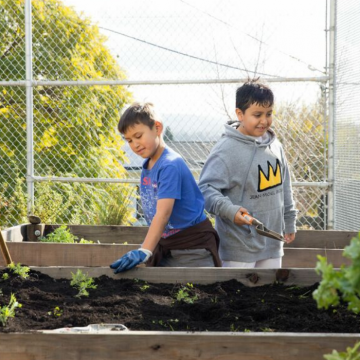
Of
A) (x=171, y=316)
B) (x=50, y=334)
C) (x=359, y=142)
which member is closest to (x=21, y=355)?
(x=50, y=334)

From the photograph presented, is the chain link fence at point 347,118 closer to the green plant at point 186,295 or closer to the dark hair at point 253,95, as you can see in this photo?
the dark hair at point 253,95

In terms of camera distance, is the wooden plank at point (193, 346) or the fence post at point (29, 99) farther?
the fence post at point (29, 99)

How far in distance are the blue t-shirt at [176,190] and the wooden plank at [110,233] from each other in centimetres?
165

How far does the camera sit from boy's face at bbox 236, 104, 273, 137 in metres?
3.59

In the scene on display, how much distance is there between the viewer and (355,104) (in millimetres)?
5637

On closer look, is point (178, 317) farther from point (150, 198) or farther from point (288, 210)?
point (288, 210)

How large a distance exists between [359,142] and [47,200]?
3150 mm

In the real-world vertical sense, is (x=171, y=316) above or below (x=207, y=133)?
below

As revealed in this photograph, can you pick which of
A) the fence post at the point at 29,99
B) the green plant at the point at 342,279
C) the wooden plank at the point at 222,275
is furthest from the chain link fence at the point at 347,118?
the green plant at the point at 342,279

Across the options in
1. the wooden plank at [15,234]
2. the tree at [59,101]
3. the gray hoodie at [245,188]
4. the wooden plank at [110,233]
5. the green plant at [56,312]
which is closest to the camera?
the green plant at [56,312]

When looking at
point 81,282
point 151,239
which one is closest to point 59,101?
point 151,239

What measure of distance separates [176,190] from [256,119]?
0.67m

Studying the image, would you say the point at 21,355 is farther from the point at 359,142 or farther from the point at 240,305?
the point at 359,142

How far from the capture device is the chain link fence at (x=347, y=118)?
5.63m
